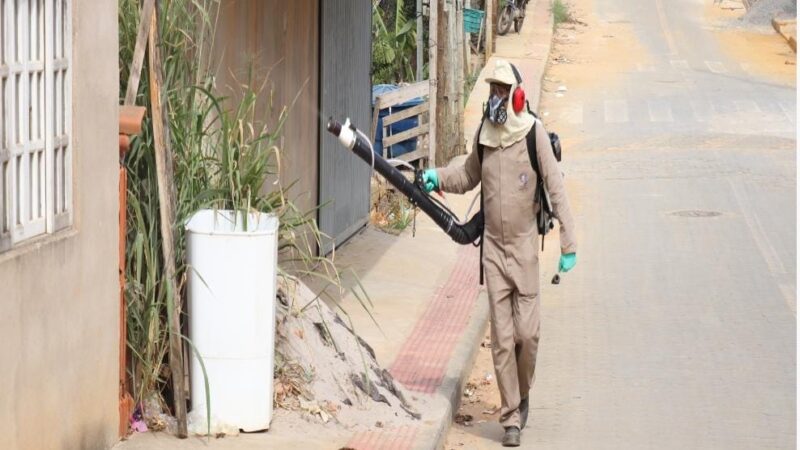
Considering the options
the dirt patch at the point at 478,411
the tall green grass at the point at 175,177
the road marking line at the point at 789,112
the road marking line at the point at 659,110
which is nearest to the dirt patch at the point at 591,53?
the road marking line at the point at 659,110

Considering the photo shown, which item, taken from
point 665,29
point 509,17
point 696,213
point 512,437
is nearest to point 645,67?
point 509,17

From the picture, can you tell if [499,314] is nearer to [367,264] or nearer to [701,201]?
[367,264]

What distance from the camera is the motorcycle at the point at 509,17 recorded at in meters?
34.7

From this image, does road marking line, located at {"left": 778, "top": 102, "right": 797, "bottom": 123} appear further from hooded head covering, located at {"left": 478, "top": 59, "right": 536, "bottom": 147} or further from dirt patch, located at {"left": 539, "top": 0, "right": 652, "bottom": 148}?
hooded head covering, located at {"left": 478, "top": 59, "right": 536, "bottom": 147}

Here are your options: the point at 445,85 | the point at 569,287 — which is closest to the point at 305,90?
the point at 569,287

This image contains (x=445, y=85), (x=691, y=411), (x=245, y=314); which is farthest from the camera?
(x=445, y=85)

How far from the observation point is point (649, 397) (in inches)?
360

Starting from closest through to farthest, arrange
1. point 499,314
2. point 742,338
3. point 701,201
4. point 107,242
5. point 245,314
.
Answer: point 107,242, point 245,314, point 499,314, point 742,338, point 701,201

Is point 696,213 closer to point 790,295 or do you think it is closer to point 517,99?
point 790,295

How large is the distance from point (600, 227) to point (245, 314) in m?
9.13

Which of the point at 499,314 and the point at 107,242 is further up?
the point at 107,242

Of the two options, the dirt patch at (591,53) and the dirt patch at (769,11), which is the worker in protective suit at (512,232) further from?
the dirt patch at (769,11)

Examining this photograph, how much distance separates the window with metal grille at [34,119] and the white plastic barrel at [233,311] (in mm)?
1030

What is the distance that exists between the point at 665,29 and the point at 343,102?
2598 centimetres
